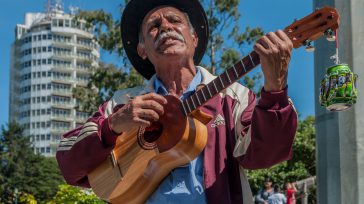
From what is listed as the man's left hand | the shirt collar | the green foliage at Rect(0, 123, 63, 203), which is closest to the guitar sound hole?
the shirt collar

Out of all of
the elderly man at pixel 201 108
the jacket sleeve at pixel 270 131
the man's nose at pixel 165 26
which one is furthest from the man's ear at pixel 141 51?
the jacket sleeve at pixel 270 131

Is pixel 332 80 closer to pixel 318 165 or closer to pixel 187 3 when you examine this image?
pixel 187 3

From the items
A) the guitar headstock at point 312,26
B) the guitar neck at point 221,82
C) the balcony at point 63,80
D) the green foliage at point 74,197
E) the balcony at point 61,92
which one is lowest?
the green foliage at point 74,197

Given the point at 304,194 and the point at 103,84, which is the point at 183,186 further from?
the point at 103,84

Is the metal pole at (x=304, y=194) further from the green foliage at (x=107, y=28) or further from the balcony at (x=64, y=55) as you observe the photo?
the balcony at (x=64, y=55)

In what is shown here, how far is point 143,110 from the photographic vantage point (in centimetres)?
280

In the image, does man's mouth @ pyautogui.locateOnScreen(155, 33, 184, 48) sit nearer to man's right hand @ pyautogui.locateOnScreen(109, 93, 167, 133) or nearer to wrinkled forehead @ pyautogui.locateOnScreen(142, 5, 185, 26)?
wrinkled forehead @ pyautogui.locateOnScreen(142, 5, 185, 26)

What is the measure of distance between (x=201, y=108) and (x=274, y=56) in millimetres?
601

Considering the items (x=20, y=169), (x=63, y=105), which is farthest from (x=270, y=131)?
(x=63, y=105)

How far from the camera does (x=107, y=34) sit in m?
29.5

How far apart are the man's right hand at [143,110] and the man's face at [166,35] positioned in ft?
1.27

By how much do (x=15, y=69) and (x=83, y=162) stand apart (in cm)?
12116

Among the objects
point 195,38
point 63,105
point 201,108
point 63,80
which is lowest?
point 201,108

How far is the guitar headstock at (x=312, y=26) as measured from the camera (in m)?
2.58
